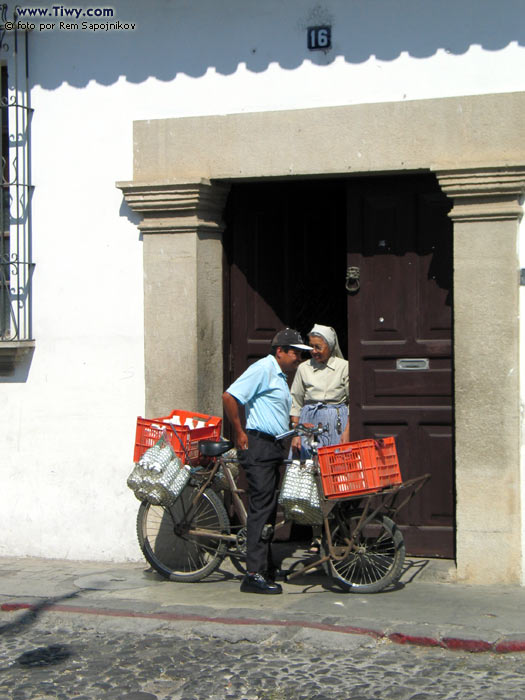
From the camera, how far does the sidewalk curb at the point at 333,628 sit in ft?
18.6

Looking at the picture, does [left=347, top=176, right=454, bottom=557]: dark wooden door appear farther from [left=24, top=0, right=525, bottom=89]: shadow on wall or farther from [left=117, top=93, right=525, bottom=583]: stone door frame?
[left=24, top=0, right=525, bottom=89]: shadow on wall

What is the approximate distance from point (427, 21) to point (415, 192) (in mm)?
1155

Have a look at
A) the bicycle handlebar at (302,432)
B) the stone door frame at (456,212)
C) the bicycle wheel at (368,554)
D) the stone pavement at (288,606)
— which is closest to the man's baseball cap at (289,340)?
the bicycle handlebar at (302,432)

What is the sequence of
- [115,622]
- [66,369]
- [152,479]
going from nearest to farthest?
[115,622]
[152,479]
[66,369]

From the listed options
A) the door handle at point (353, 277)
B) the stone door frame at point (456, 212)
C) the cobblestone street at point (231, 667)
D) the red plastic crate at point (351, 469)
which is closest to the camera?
the cobblestone street at point (231, 667)

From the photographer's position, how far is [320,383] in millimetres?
7539

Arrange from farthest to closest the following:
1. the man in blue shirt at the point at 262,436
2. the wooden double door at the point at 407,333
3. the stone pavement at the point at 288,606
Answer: the wooden double door at the point at 407,333 → the man in blue shirt at the point at 262,436 → the stone pavement at the point at 288,606

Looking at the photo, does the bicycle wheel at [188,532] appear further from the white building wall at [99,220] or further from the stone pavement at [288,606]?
the white building wall at [99,220]

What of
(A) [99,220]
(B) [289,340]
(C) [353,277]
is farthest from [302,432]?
(A) [99,220]

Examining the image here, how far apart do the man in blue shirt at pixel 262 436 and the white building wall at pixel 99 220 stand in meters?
1.24

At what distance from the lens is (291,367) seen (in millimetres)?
6977

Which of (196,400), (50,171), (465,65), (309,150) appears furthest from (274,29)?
(196,400)

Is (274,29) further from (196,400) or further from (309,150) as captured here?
(196,400)

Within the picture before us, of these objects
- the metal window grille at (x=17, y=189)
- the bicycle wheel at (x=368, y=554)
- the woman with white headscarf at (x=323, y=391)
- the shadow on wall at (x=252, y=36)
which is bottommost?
the bicycle wheel at (x=368, y=554)
